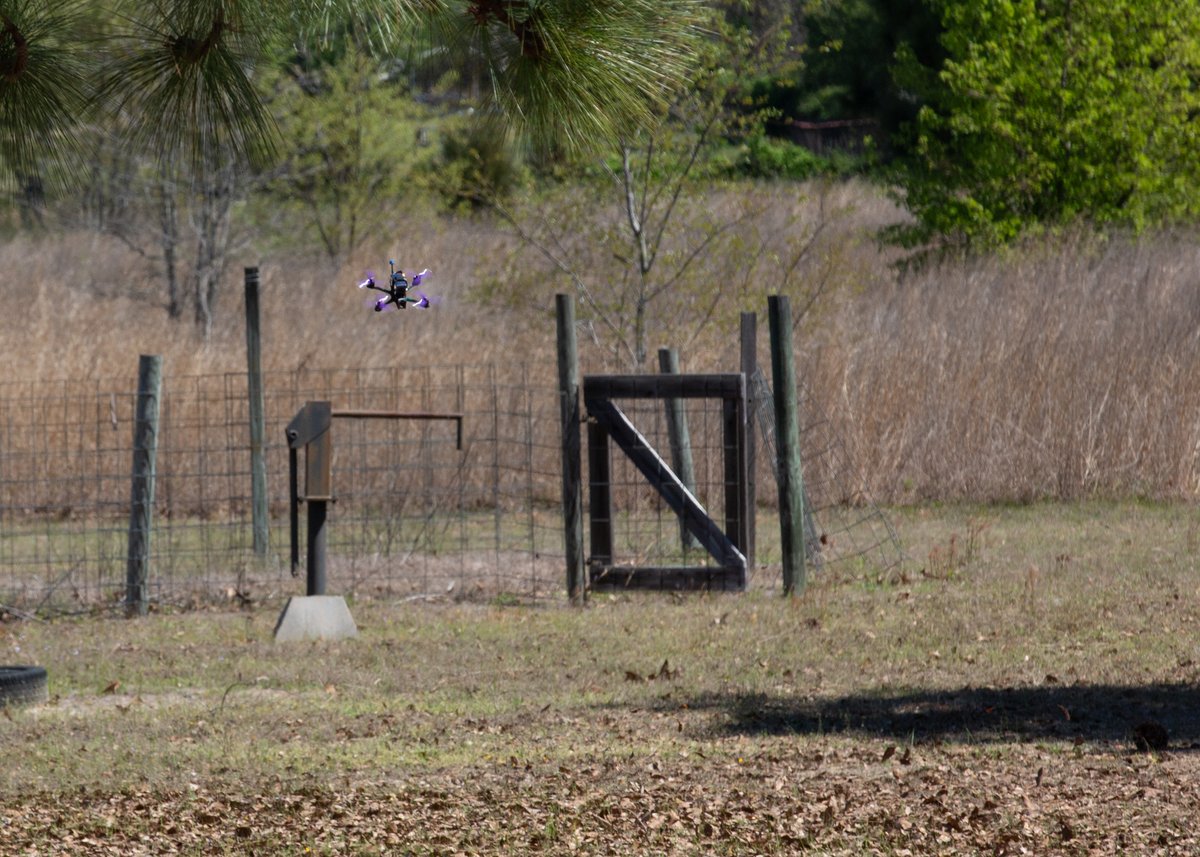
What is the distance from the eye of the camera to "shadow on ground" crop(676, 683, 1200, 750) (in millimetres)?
6539

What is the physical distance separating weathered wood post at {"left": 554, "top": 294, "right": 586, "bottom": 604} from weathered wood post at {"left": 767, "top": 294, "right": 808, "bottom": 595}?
1.29 m

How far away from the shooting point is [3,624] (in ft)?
32.6

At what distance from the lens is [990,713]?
691cm

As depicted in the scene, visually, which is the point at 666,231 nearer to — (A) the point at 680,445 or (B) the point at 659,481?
(A) the point at 680,445

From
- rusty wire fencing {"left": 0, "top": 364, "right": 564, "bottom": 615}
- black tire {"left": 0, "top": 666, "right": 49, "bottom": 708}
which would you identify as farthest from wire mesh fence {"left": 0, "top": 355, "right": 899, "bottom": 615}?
black tire {"left": 0, "top": 666, "right": 49, "bottom": 708}

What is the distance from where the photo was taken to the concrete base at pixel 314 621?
912 cm

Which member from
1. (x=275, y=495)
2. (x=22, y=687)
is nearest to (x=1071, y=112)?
(x=275, y=495)

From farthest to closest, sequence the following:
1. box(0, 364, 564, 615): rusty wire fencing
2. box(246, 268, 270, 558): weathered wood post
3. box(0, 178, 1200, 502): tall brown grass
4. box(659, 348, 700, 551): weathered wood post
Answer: box(0, 178, 1200, 502): tall brown grass < box(246, 268, 270, 558): weathered wood post < box(659, 348, 700, 551): weathered wood post < box(0, 364, 564, 615): rusty wire fencing

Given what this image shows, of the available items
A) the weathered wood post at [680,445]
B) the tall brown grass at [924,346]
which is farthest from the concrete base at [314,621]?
the tall brown grass at [924,346]

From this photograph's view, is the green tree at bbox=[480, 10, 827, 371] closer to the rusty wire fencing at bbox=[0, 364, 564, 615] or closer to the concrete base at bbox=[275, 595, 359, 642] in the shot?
the rusty wire fencing at bbox=[0, 364, 564, 615]

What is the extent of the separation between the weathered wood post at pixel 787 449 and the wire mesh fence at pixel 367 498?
0.53 m

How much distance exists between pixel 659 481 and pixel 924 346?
6794mm

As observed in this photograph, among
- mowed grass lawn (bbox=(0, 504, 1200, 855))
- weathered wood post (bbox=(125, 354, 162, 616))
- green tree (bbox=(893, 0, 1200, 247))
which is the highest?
green tree (bbox=(893, 0, 1200, 247))

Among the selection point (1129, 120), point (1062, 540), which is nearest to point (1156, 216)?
point (1129, 120)
